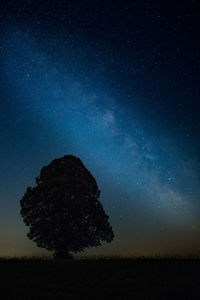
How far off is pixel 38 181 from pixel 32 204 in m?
2.29

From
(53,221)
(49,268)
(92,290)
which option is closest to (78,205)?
(53,221)

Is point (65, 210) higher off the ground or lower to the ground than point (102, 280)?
higher

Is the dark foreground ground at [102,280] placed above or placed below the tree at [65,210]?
below

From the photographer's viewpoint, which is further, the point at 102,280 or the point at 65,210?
the point at 65,210

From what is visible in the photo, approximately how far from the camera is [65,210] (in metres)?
28.4

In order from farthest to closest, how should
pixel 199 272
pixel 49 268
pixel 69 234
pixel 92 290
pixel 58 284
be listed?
pixel 69 234
pixel 49 268
pixel 199 272
pixel 58 284
pixel 92 290

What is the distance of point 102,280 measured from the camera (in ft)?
34.9

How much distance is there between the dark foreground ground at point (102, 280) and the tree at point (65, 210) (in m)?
13.8

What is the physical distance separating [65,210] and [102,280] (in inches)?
715

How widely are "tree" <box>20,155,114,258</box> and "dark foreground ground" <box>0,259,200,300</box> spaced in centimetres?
1375

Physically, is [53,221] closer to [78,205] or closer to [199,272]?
[78,205]

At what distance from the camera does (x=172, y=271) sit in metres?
12.3

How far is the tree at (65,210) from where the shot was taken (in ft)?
91.4

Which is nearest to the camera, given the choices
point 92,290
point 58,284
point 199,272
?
point 92,290
